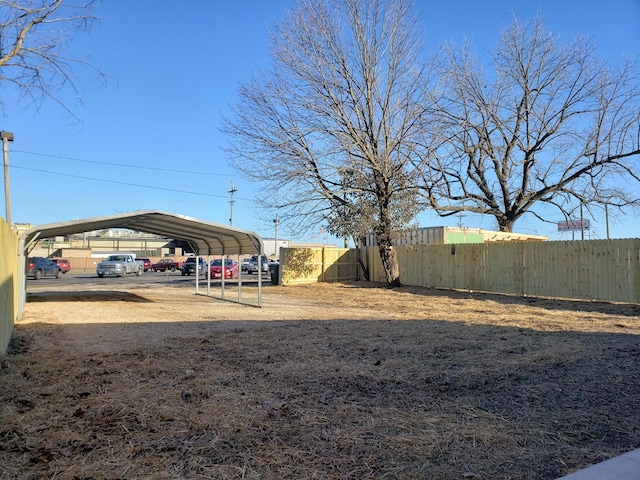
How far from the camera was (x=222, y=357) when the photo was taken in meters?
7.30

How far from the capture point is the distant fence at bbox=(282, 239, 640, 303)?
48.1 feet

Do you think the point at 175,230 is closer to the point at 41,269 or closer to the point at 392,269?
the point at 392,269

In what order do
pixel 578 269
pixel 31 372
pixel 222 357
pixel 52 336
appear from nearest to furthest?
pixel 31 372, pixel 222 357, pixel 52 336, pixel 578 269

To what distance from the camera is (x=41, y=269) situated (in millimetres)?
33312

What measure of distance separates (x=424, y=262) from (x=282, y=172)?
7.86 m

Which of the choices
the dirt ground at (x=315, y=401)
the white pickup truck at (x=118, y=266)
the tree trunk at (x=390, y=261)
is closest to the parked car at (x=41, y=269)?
the white pickup truck at (x=118, y=266)

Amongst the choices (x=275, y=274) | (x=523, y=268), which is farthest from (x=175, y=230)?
(x=523, y=268)

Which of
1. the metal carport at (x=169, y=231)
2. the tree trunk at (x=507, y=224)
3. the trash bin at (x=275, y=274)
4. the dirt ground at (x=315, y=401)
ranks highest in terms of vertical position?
the tree trunk at (x=507, y=224)

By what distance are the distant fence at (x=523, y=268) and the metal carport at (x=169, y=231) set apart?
7.89 meters

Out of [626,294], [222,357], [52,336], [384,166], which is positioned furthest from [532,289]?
[52,336]

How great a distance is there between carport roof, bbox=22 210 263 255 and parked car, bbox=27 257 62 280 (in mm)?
18053

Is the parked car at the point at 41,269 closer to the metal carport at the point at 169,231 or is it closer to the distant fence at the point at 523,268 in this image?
the metal carport at the point at 169,231

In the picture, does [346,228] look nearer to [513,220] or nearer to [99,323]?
[513,220]

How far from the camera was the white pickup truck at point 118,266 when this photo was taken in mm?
35969
